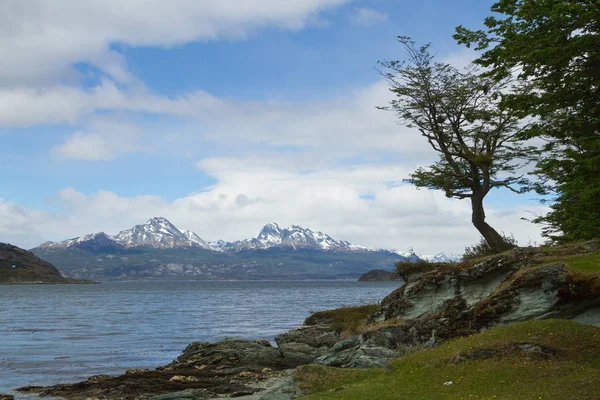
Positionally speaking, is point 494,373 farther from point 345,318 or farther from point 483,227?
point 345,318

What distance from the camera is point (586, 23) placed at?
23844 millimetres

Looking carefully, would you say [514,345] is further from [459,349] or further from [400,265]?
[400,265]

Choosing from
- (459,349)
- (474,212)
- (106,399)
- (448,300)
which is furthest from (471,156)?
(106,399)

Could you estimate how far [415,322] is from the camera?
2791 cm

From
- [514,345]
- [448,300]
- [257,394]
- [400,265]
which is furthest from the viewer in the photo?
[400,265]

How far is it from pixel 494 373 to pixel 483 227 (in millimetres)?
23690

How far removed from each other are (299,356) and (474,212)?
1720 cm

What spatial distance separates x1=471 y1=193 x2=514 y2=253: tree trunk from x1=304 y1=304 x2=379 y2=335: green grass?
9.26 meters

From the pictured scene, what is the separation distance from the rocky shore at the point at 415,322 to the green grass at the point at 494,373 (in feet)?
6.01

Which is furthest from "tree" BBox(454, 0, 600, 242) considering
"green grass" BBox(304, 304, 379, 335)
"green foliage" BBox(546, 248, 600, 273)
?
"green grass" BBox(304, 304, 379, 335)

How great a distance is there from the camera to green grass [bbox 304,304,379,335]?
39628 millimetres

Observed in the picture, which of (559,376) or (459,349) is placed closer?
(559,376)

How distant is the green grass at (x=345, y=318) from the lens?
3963cm

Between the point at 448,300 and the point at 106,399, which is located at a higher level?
the point at 448,300
